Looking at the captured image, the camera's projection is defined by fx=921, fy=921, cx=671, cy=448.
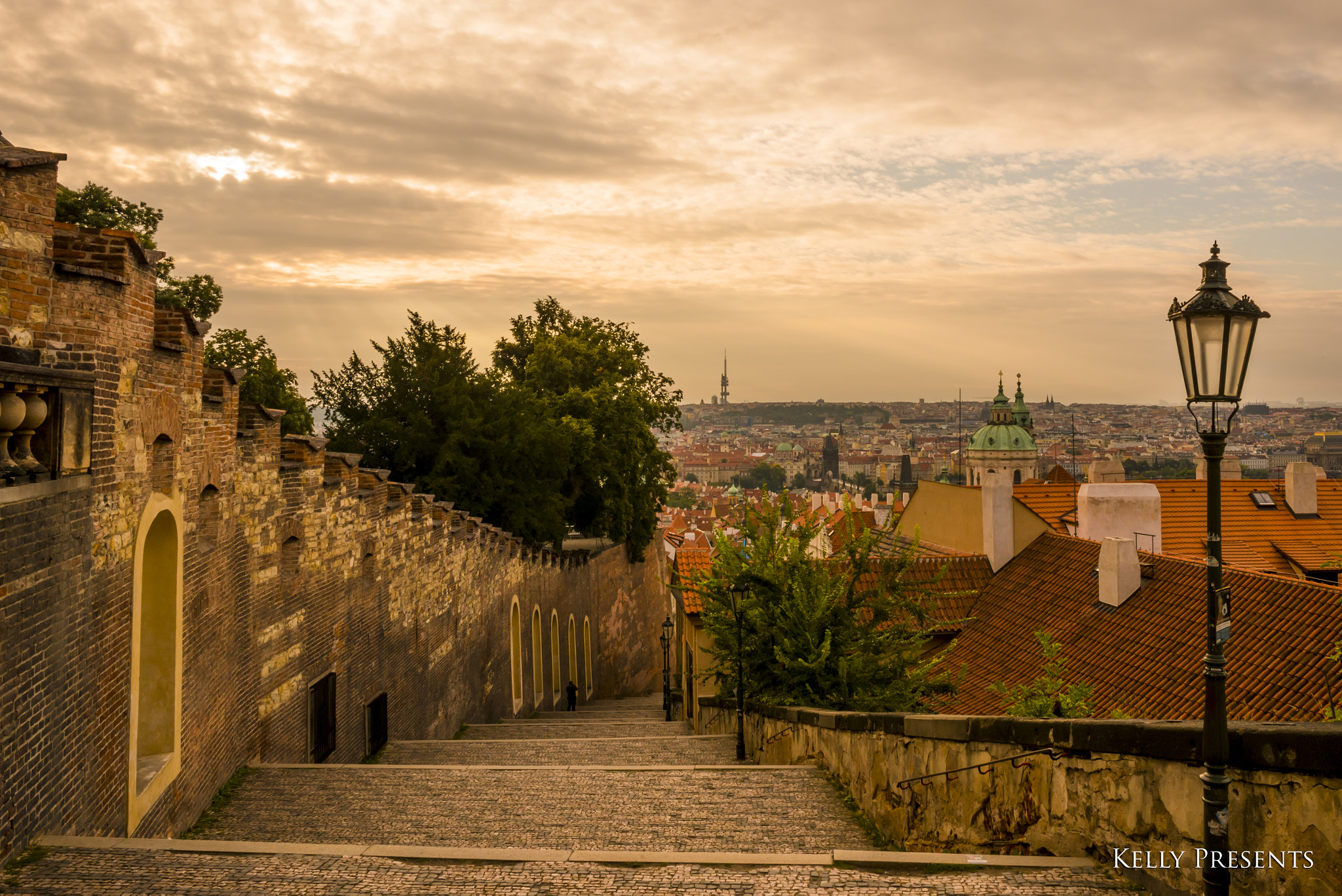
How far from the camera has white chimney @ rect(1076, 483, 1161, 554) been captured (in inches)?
853

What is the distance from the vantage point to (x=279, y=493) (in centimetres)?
1171

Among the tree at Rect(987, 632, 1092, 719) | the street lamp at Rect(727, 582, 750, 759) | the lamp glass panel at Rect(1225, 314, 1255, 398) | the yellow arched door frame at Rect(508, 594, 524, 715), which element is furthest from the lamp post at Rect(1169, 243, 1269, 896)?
the yellow arched door frame at Rect(508, 594, 524, 715)

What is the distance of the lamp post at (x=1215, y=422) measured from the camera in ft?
15.2

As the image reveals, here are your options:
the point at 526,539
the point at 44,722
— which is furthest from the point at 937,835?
the point at 526,539

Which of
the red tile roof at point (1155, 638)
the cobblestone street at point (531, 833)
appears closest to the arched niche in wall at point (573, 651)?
the red tile roof at point (1155, 638)

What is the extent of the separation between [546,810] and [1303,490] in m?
28.2

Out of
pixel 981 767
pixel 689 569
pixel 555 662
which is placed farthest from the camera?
pixel 555 662

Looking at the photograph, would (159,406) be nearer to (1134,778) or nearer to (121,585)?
(121,585)

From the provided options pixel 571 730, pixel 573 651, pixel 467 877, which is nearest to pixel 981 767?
pixel 467 877

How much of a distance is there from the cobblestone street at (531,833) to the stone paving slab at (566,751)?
0.22 ft

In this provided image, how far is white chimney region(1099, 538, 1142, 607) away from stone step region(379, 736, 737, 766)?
729cm

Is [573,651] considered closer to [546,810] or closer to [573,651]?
[573,651]

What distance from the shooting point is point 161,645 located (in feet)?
27.8

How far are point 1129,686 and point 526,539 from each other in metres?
20.4
